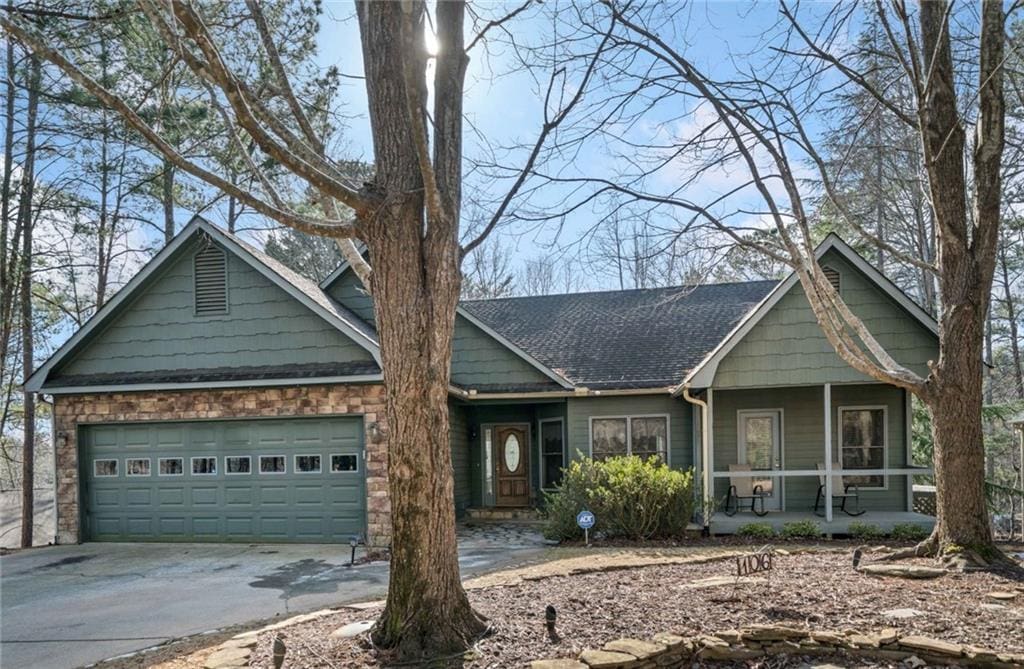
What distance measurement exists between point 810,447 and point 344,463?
826 centimetres

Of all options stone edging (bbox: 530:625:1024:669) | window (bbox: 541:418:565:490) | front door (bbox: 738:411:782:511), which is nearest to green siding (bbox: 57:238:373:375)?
window (bbox: 541:418:565:490)

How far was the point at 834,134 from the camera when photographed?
468 inches

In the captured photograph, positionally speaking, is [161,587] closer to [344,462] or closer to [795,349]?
[344,462]

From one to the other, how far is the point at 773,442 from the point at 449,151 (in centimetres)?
958

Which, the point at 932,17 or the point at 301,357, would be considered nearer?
the point at 932,17

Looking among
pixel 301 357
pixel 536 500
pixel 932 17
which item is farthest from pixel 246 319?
pixel 932 17

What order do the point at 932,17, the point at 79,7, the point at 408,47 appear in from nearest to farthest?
the point at 408,47
the point at 79,7
the point at 932,17

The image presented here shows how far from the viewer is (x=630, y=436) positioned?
42.3 feet

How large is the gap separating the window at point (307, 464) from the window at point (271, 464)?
0.27 metres

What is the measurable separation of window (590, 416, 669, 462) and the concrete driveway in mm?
2382

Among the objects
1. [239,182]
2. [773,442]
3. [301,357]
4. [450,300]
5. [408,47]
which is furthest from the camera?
[239,182]

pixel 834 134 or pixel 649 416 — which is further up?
pixel 834 134

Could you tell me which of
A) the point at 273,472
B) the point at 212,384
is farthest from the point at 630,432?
the point at 212,384

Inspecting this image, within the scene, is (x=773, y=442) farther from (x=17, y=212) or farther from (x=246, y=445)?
Answer: (x=17, y=212)
